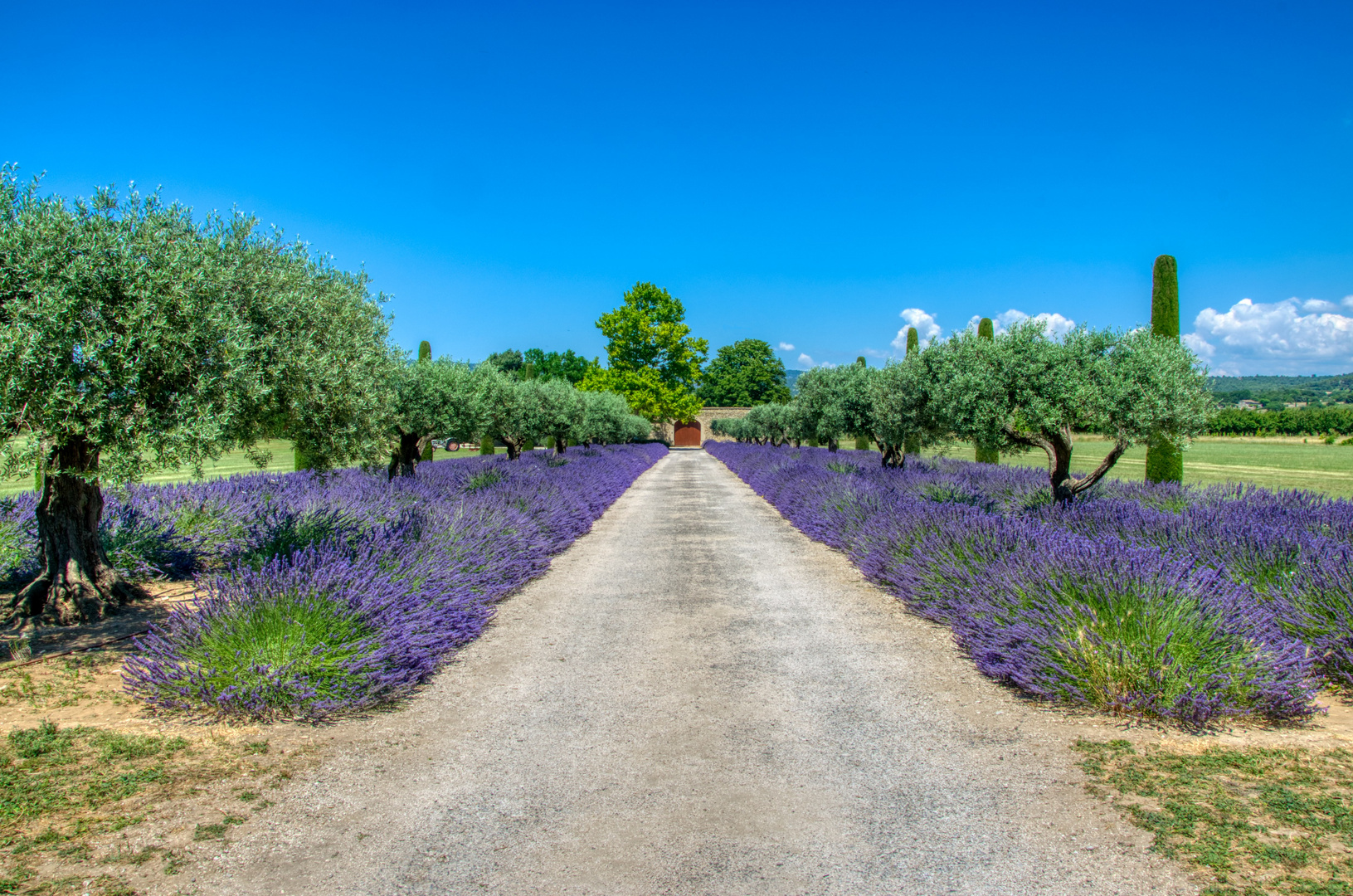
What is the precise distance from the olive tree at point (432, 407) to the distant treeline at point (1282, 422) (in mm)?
90462

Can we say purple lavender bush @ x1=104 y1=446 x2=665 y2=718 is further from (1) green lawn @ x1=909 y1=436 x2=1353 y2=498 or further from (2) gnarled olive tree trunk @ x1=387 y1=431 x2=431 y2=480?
(1) green lawn @ x1=909 y1=436 x2=1353 y2=498

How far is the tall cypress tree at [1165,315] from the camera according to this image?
57.5 feet

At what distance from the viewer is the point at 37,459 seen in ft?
16.6

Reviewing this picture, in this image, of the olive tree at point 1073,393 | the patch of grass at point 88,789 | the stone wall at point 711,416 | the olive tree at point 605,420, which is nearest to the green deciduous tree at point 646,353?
the olive tree at point 605,420

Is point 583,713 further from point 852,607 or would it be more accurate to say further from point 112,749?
point 852,607

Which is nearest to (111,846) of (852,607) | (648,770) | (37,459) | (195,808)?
(195,808)

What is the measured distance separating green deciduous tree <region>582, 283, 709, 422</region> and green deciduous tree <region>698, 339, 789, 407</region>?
45.9 m

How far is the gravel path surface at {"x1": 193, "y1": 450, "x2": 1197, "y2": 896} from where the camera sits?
303 cm

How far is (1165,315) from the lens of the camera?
58.5 feet

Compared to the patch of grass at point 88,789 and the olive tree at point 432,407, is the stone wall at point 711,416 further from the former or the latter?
the patch of grass at point 88,789

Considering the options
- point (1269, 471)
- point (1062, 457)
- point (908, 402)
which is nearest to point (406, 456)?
point (908, 402)

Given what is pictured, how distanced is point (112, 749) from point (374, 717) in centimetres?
141

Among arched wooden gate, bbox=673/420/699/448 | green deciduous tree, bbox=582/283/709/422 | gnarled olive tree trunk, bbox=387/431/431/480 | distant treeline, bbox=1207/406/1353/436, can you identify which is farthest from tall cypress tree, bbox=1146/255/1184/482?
distant treeline, bbox=1207/406/1353/436

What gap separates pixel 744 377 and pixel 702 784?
329ft
